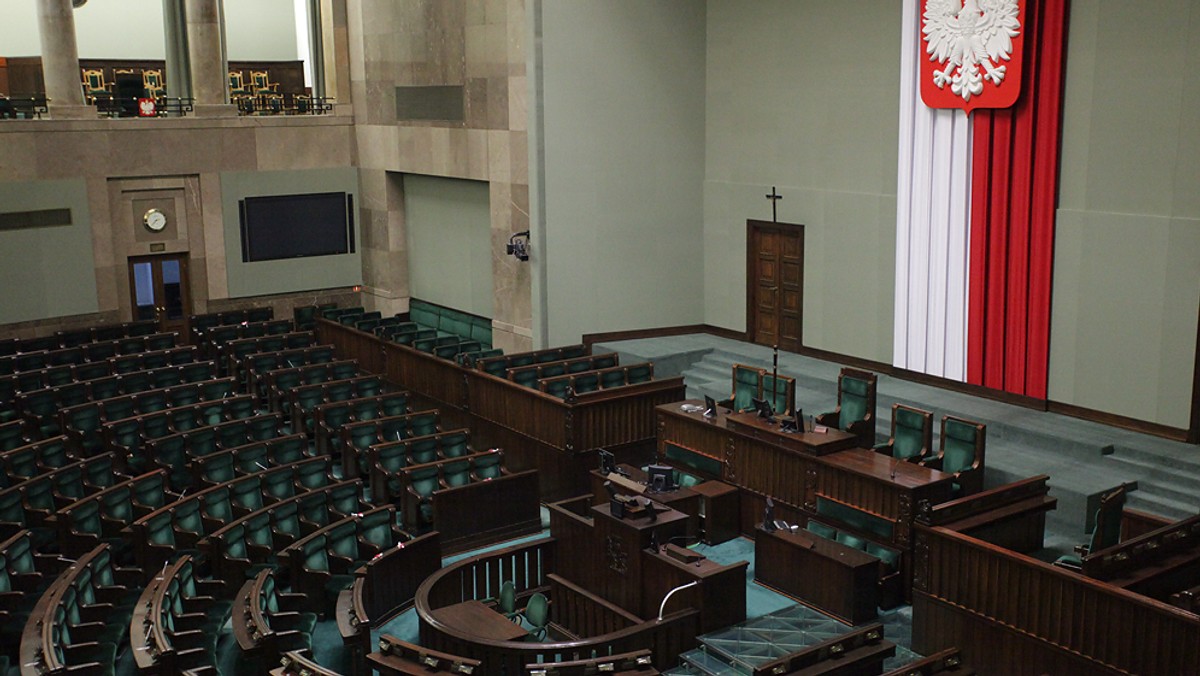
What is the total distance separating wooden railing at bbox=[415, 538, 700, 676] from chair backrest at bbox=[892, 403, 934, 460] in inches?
109

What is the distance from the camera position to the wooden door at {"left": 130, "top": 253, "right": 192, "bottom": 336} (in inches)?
650

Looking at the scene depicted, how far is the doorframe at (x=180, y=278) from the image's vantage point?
647 inches

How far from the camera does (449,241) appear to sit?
54.4 feet

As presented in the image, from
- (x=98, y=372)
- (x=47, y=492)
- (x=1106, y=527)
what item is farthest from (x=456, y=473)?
(x=98, y=372)

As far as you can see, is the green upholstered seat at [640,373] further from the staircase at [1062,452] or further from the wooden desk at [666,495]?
the wooden desk at [666,495]

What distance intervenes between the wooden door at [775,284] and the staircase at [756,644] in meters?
Result: 6.02

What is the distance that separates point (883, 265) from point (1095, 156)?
8.82 feet

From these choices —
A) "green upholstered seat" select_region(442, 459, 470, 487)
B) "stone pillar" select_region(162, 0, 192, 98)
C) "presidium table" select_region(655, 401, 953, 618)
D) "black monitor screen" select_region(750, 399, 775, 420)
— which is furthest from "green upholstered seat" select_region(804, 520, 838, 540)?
"stone pillar" select_region(162, 0, 192, 98)

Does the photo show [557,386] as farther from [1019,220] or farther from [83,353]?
[83,353]

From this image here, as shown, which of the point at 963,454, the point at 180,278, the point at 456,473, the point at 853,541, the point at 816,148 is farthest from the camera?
the point at 180,278

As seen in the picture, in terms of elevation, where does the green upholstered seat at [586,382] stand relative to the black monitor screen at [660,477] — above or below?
above

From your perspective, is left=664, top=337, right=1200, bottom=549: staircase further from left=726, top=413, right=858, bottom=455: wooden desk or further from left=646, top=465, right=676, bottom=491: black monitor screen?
left=646, top=465, right=676, bottom=491: black monitor screen

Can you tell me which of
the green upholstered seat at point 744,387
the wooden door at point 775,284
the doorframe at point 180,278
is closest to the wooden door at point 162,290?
the doorframe at point 180,278

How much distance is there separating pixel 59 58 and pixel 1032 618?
14.0 m
